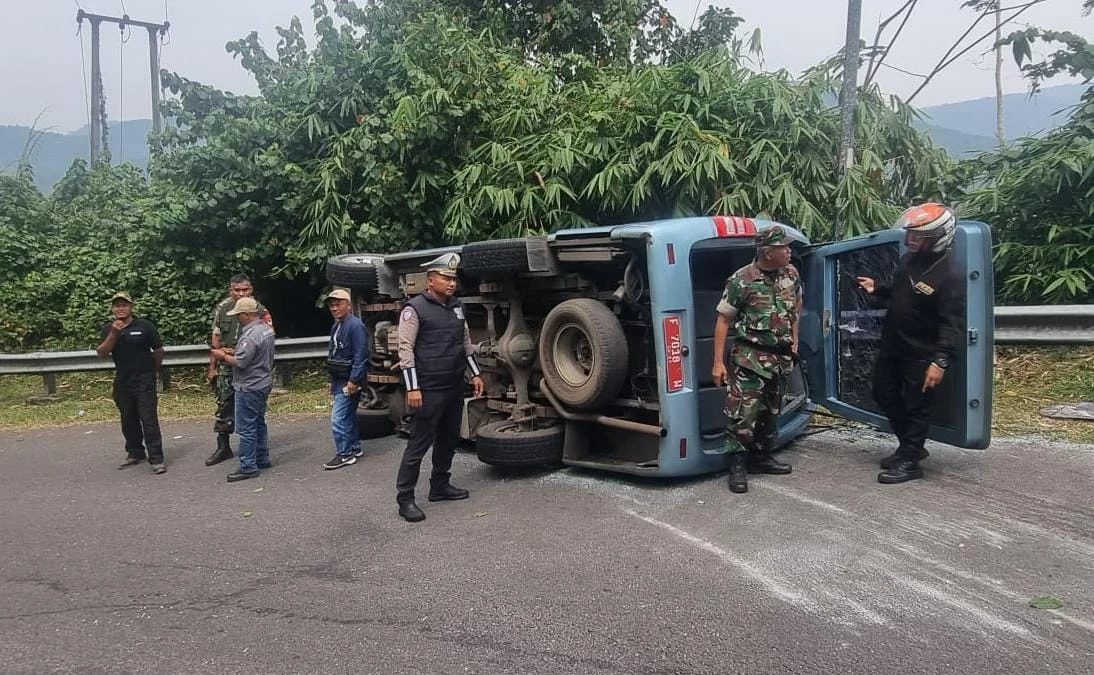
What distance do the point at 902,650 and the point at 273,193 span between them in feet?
32.9

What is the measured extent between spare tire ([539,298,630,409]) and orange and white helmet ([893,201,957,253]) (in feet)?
6.24

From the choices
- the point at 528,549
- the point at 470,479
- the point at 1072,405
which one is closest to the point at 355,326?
the point at 470,479

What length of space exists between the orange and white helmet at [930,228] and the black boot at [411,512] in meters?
3.50

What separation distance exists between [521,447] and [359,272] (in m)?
2.79

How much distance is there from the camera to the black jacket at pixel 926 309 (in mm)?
4590

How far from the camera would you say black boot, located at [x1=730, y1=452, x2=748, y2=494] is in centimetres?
490

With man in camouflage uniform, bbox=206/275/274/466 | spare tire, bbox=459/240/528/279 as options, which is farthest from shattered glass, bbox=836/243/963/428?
man in camouflage uniform, bbox=206/275/274/466

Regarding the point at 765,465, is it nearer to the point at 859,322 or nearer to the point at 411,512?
the point at 859,322

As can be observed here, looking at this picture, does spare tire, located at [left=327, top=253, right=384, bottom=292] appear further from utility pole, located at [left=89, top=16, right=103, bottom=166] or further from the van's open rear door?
utility pole, located at [left=89, top=16, right=103, bottom=166]

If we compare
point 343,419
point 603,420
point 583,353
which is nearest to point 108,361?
point 343,419

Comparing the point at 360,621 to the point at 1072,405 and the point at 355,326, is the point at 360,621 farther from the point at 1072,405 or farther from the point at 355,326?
the point at 1072,405

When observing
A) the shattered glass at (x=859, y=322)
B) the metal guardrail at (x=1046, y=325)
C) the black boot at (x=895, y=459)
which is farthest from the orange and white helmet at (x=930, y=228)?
the metal guardrail at (x=1046, y=325)

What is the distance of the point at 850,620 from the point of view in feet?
10.4

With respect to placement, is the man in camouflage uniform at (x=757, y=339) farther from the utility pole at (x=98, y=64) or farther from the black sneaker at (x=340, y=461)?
the utility pole at (x=98, y=64)
